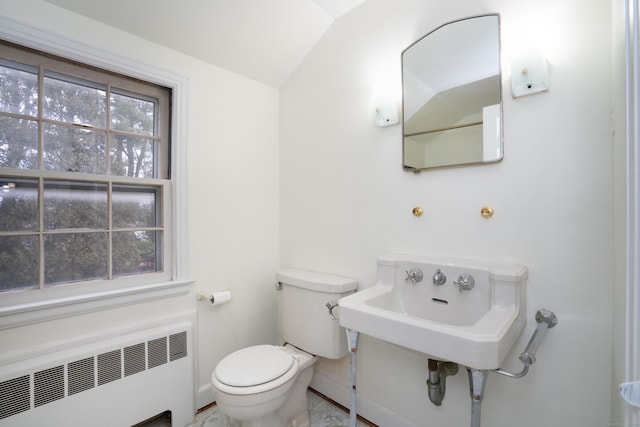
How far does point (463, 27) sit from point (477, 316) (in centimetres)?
123

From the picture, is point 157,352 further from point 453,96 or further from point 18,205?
point 453,96

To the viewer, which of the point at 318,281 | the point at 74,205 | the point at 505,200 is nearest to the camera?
the point at 505,200

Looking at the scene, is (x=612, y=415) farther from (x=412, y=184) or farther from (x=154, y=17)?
(x=154, y=17)

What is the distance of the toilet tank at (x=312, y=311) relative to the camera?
1.55 metres

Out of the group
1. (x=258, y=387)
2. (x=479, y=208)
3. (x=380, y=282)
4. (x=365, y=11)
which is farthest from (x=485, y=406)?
(x=365, y=11)

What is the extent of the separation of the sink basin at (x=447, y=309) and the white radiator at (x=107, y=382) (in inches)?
39.5

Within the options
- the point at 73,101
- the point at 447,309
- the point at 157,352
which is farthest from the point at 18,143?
the point at 447,309

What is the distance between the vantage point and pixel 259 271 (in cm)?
200

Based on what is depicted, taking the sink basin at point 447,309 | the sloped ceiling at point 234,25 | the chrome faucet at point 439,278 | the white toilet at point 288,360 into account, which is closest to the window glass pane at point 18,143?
the sloped ceiling at point 234,25

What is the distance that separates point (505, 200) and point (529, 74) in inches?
18.8

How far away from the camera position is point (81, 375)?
1.28 metres

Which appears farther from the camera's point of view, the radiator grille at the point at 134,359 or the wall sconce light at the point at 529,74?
the radiator grille at the point at 134,359

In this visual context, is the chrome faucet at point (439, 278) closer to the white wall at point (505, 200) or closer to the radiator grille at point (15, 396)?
the white wall at point (505, 200)

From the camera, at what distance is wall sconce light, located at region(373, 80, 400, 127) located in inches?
58.3
